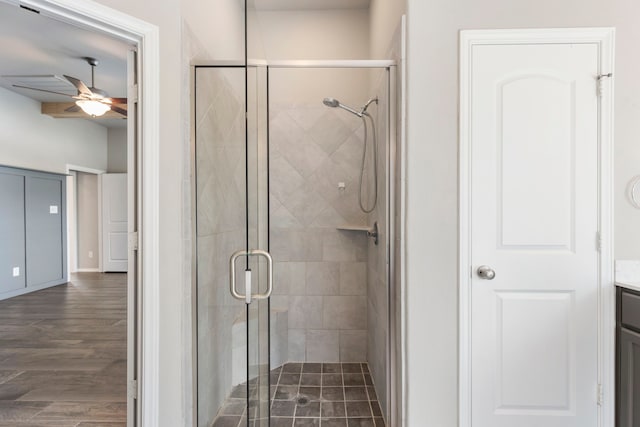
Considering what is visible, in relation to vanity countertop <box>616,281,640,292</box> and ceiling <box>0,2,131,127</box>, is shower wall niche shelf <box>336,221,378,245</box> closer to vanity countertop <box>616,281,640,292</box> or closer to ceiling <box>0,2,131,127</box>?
vanity countertop <box>616,281,640,292</box>

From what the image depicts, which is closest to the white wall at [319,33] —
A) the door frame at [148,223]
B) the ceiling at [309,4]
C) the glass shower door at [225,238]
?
the ceiling at [309,4]

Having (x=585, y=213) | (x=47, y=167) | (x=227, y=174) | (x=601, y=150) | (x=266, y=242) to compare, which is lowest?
(x=266, y=242)

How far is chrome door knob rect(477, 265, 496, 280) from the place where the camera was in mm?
1575

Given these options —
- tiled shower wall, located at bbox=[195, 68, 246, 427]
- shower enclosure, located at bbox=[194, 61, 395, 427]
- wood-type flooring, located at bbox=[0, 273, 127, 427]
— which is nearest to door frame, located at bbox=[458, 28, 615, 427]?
shower enclosure, located at bbox=[194, 61, 395, 427]

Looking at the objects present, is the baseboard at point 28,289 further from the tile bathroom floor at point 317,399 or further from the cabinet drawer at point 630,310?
the cabinet drawer at point 630,310

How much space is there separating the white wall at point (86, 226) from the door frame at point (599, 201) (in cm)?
737

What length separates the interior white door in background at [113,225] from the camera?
644 cm

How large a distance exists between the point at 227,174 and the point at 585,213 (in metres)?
1.85

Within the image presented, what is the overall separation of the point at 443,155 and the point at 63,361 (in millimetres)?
3453

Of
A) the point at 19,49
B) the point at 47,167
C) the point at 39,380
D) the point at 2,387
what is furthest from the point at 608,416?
the point at 47,167

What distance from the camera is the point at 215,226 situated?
69.2 inches

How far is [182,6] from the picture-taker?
157 centimetres

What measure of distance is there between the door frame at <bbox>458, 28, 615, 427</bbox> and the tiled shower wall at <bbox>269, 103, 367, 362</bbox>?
125 cm

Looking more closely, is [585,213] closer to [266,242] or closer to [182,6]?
[266,242]
